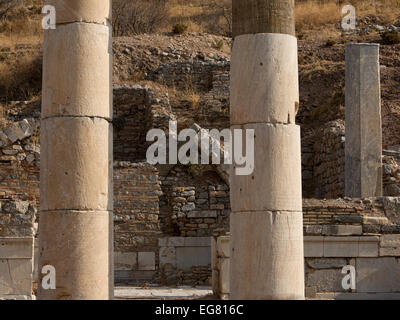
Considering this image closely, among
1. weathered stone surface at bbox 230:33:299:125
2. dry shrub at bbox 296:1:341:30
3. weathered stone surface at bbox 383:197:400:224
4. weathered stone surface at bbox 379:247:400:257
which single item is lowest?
weathered stone surface at bbox 379:247:400:257

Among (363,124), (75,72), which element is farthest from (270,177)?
(363,124)

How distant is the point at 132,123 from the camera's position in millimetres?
30781

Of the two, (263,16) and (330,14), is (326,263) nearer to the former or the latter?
(263,16)

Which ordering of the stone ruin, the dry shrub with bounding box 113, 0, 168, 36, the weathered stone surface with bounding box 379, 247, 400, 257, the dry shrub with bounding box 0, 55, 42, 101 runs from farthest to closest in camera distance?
the dry shrub with bounding box 113, 0, 168, 36 → the dry shrub with bounding box 0, 55, 42, 101 → the weathered stone surface with bounding box 379, 247, 400, 257 → the stone ruin

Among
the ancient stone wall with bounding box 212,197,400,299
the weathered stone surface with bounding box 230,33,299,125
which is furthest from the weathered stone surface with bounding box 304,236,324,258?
the weathered stone surface with bounding box 230,33,299,125

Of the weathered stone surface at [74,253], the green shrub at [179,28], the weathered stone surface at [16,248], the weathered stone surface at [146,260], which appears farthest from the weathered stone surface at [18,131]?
the green shrub at [179,28]

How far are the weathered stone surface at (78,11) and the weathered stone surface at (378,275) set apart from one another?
7.32m

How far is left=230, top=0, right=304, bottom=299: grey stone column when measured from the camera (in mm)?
11945

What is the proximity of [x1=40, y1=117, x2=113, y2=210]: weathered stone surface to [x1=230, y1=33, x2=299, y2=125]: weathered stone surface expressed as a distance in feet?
6.50

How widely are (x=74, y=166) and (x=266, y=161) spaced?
2.65 m

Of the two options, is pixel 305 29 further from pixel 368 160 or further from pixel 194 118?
pixel 368 160

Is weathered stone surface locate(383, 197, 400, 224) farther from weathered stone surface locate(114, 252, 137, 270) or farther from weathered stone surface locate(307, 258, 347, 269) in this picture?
weathered stone surface locate(114, 252, 137, 270)

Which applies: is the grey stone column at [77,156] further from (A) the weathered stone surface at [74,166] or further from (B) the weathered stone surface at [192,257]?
(B) the weathered stone surface at [192,257]

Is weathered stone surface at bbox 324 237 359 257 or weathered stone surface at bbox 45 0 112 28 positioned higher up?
weathered stone surface at bbox 45 0 112 28
